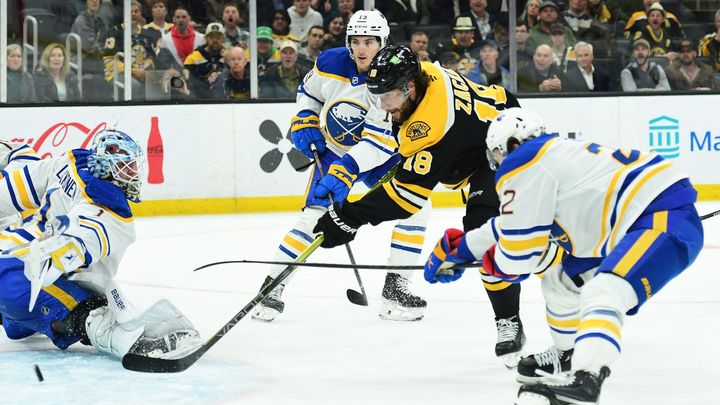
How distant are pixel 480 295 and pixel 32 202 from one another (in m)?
1.97

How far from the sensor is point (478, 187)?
3785 millimetres

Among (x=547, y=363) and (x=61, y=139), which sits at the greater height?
(x=61, y=139)

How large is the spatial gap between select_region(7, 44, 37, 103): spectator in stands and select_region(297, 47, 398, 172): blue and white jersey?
342 cm

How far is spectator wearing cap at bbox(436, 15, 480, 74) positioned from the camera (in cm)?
851

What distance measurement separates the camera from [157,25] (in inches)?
315

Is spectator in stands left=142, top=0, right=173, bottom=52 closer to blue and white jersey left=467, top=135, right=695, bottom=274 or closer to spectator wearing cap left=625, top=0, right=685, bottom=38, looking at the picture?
spectator wearing cap left=625, top=0, right=685, bottom=38

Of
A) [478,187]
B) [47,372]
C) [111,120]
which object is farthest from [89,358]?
[111,120]

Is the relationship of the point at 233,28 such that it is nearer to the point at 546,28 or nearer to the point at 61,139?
the point at 61,139

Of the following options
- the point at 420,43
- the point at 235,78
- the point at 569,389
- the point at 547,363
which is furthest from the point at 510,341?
the point at 420,43

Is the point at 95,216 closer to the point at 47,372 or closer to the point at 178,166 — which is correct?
the point at 47,372

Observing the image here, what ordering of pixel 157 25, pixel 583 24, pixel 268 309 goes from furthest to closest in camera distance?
pixel 583 24 < pixel 157 25 < pixel 268 309

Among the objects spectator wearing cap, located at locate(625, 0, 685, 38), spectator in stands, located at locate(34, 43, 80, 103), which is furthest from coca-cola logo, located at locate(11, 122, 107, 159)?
spectator wearing cap, located at locate(625, 0, 685, 38)

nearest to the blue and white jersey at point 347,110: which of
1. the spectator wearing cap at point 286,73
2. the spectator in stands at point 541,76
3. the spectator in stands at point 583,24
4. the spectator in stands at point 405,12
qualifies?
the spectator wearing cap at point 286,73

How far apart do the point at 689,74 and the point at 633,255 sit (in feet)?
20.2
